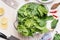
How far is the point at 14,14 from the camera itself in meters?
1.11

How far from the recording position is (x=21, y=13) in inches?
→ 42.9

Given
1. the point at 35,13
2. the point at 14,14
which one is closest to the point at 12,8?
the point at 14,14

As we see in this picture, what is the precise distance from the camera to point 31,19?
109cm

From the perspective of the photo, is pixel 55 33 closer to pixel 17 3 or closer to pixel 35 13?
pixel 35 13

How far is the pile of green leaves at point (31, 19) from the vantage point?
1080 millimetres

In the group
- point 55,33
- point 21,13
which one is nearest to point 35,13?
point 21,13

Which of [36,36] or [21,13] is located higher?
[21,13]

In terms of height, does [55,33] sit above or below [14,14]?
below

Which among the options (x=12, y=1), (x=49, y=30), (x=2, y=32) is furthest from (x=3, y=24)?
(x=49, y=30)

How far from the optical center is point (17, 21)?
1113mm

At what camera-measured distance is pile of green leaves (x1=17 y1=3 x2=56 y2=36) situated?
1.08 m

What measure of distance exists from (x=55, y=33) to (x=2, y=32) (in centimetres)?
36

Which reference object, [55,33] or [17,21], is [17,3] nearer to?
[17,21]

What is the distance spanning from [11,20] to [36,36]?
0.20 meters
